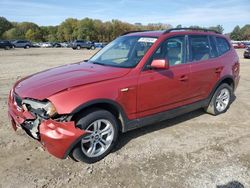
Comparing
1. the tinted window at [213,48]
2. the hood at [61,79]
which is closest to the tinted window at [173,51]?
the hood at [61,79]

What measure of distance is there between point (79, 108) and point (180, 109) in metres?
2.15

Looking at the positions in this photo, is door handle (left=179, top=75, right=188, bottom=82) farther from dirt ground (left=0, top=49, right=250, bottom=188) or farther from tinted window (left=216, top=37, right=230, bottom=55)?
tinted window (left=216, top=37, right=230, bottom=55)

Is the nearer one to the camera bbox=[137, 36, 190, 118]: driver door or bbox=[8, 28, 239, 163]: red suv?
bbox=[8, 28, 239, 163]: red suv

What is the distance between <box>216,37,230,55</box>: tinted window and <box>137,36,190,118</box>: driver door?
124cm

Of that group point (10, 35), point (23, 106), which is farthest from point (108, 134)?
point (10, 35)

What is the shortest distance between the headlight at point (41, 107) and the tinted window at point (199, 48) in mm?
2788

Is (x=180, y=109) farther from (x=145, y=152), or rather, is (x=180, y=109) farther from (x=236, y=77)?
(x=236, y=77)

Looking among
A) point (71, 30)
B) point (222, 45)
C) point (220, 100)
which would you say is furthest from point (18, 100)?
point (71, 30)

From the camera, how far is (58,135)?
327 cm

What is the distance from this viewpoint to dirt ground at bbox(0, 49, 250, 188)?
334 centimetres

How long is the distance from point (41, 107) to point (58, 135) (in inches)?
17.3

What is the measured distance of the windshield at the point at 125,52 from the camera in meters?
4.32

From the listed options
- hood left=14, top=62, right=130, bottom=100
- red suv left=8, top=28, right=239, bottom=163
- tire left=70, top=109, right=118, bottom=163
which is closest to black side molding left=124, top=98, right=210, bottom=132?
red suv left=8, top=28, right=239, bottom=163

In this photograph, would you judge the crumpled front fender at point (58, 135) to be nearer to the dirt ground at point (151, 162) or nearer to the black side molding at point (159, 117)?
the dirt ground at point (151, 162)
